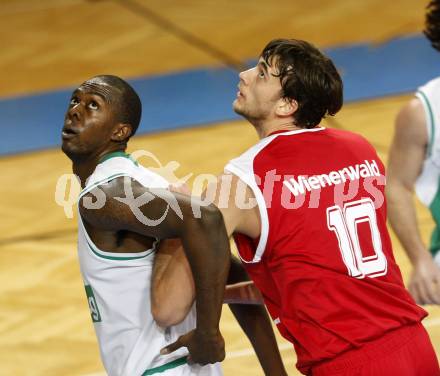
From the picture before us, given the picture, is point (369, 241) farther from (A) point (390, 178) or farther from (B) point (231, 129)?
(B) point (231, 129)

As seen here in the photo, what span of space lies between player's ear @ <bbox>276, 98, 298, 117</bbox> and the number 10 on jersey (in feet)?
1.13

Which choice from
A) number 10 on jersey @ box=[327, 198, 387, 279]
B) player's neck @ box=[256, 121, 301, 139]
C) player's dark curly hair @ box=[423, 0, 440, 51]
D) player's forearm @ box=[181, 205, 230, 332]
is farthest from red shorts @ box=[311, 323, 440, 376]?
player's dark curly hair @ box=[423, 0, 440, 51]

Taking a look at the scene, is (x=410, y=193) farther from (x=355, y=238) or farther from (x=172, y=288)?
(x=172, y=288)

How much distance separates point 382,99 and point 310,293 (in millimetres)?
5853

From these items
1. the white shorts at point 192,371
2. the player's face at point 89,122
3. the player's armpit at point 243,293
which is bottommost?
the white shorts at point 192,371

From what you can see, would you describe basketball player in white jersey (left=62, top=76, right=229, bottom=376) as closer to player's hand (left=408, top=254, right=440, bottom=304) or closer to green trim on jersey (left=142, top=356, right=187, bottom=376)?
green trim on jersey (left=142, top=356, right=187, bottom=376)

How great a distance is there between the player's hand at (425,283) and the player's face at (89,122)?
1.25 meters

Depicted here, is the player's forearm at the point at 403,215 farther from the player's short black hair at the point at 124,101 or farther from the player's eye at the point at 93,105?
the player's eye at the point at 93,105

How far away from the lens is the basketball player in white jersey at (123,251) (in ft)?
10.5

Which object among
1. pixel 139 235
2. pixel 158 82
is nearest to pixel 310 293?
pixel 139 235

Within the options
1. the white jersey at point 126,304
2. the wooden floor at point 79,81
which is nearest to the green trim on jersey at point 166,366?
the white jersey at point 126,304

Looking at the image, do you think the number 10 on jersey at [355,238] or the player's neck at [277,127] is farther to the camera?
the player's neck at [277,127]

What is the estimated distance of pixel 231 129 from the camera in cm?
841

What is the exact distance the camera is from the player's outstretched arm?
123 inches
